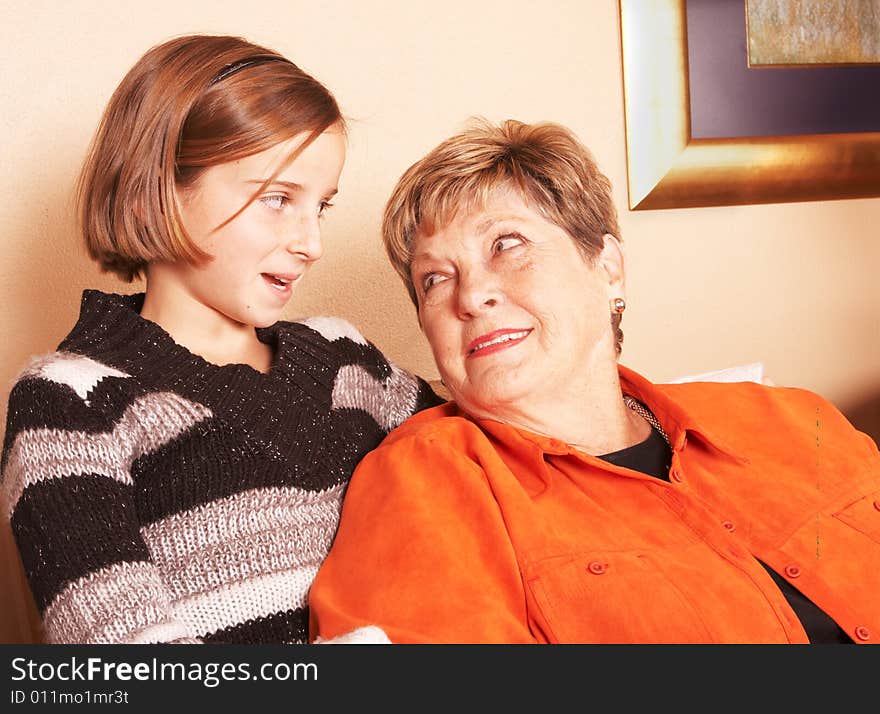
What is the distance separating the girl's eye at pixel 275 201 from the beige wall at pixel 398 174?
71cm

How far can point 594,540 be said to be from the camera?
126 cm

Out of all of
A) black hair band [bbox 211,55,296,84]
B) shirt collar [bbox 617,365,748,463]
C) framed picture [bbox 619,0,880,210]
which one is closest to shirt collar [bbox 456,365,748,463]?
shirt collar [bbox 617,365,748,463]

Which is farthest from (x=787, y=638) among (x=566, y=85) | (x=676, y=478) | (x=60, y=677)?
(x=566, y=85)

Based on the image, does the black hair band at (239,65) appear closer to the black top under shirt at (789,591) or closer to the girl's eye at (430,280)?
the girl's eye at (430,280)

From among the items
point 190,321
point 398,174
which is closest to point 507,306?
point 190,321

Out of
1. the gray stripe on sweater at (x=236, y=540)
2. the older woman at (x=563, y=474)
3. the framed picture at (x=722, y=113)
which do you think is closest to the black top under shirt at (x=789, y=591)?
the older woman at (x=563, y=474)

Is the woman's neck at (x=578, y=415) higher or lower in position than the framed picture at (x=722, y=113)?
lower

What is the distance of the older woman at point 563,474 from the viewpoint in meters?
1.20

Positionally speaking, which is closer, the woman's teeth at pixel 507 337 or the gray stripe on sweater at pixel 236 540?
the gray stripe on sweater at pixel 236 540

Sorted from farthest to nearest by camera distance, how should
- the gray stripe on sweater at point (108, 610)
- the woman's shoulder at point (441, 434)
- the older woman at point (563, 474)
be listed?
the woman's shoulder at point (441, 434)
the older woman at point (563, 474)
the gray stripe on sweater at point (108, 610)

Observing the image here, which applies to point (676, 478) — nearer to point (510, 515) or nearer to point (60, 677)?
point (510, 515)

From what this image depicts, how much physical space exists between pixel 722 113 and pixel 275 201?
1.41 m

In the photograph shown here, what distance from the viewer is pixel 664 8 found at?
233 centimetres

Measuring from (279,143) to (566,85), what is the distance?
45.5 inches
